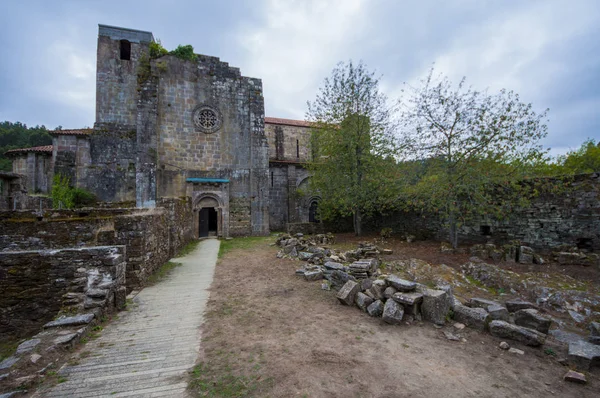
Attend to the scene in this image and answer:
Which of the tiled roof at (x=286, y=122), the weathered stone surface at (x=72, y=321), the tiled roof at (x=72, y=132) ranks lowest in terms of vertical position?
the weathered stone surface at (x=72, y=321)

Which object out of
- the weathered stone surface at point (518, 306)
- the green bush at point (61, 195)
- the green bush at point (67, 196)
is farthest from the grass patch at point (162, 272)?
the green bush at point (61, 195)

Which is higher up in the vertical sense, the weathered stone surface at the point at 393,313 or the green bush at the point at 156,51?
the green bush at the point at 156,51

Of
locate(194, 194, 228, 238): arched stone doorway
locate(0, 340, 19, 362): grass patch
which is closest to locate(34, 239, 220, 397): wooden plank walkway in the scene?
locate(0, 340, 19, 362): grass patch

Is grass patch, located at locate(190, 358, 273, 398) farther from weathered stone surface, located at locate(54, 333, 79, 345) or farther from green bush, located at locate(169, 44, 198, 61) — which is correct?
green bush, located at locate(169, 44, 198, 61)

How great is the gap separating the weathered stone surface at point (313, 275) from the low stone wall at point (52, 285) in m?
4.44

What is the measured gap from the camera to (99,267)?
17.6ft

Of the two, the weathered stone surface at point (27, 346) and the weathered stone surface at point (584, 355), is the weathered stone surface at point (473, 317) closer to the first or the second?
the weathered stone surface at point (584, 355)

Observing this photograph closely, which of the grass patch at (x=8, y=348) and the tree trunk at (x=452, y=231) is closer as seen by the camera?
the grass patch at (x=8, y=348)

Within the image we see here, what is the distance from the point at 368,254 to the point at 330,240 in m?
4.71

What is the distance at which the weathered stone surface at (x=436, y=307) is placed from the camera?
486cm

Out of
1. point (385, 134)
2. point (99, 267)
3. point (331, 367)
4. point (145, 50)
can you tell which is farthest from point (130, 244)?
point (145, 50)

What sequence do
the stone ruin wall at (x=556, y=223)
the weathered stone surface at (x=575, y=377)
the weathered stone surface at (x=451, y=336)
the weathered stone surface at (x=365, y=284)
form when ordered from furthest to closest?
the stone ruin wall at (x=556, y=223), the weathered stone surface at (x=365, y=284), the weathered stone surface at (x=451, y=336), the weathered stone surface at (x=575, y=377)

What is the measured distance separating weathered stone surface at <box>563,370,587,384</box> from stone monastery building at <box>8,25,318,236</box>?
A: 1703 cm

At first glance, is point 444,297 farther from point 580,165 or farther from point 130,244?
point 580,165
